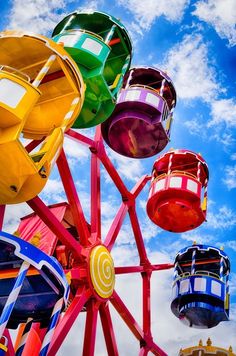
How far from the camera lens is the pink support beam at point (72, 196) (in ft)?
34.4

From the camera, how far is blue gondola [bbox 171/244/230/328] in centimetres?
1322

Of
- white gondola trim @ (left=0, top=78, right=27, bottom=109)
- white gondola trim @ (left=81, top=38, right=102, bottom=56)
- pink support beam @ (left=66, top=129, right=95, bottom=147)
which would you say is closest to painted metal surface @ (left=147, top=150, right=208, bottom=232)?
pink support beam @ (left=66, top=129, right=95, bottom=147)

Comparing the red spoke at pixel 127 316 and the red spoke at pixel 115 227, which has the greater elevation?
the red spoke at pixel 115 227

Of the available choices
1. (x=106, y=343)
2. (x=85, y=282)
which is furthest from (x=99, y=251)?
(x=106, y=343)

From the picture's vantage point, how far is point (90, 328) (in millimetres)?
10141

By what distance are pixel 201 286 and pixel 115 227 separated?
9.65ft

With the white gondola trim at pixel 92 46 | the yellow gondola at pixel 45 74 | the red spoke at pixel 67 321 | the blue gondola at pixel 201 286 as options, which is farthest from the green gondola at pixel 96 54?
the blue gondola at pixel 201 286

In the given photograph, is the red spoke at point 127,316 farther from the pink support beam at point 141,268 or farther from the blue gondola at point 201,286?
the blue gondola at point 201,286

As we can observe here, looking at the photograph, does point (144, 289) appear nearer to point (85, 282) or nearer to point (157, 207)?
point (157, 207)

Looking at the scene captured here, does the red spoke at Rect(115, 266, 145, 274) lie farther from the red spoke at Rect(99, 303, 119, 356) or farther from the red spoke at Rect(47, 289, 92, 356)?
the red spoke at Rect(47, 289, 92, 356)

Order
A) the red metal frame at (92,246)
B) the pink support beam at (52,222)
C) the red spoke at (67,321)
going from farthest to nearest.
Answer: the red metal frame at (92,246)
the pink support beam at (52,222)
the red spoke at (67,321)

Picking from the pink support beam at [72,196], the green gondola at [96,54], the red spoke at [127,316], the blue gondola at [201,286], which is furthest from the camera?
the blue gondola at [201,286]

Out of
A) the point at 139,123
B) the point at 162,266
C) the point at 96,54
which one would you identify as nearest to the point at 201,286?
the point at 162,266

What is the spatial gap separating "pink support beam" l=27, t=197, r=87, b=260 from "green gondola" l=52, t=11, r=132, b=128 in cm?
256
